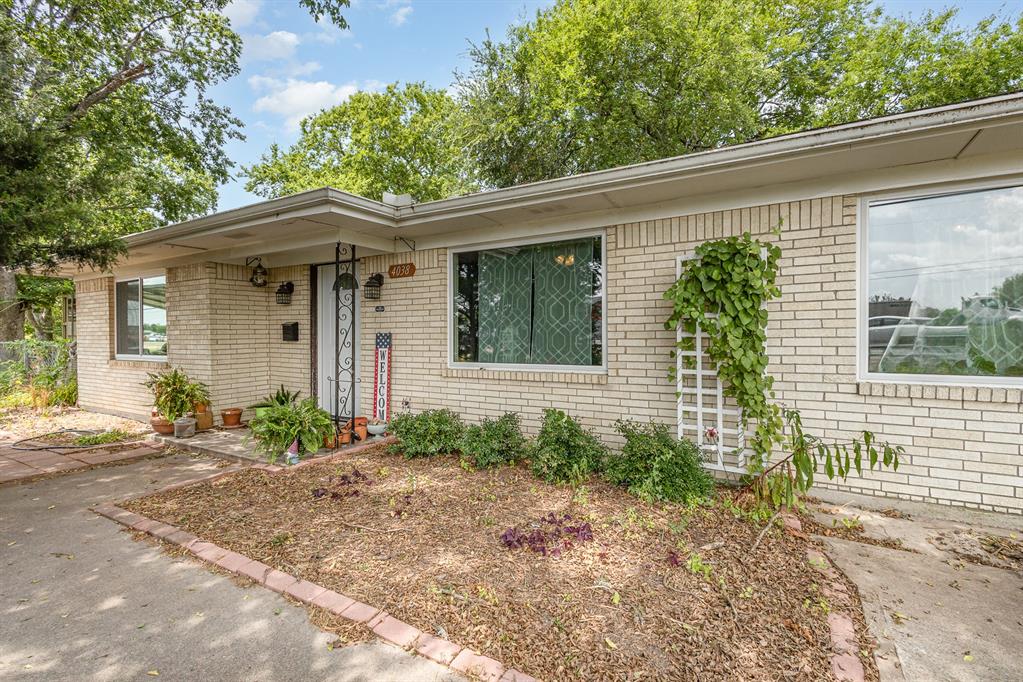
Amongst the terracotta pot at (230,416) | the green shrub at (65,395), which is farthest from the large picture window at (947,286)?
the green shrub at (65,395)

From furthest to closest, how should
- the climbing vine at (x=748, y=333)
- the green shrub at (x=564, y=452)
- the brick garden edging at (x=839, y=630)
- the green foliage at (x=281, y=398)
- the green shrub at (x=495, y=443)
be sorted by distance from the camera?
the green foliage at (x=281, y=398), the green shrub at (x=495, y=443), the green shrub at (x=564, y=452), the climbing vine at (x=748, y=333), the brick garden edging at (x=839, y=630)

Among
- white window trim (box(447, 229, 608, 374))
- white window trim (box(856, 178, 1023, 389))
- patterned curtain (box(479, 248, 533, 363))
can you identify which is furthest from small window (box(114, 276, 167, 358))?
white window trim (box(856, 178, 1023, 389))

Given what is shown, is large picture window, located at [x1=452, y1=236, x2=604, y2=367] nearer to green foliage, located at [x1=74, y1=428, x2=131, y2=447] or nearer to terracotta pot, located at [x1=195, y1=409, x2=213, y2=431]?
terracotta pot, located at [x1=195, y1=409, x2=213, y2=431]

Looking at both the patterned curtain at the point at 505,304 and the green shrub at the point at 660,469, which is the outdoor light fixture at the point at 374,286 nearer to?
the patterned curtain at the point at 505,304

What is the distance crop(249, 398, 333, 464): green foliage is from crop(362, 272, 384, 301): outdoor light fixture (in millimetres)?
1630

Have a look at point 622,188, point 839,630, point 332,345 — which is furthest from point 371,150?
point 839,630

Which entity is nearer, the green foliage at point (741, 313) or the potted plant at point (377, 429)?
the green foliage at point (741, 313)

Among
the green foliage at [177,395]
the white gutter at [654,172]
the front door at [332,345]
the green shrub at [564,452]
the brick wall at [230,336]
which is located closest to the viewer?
the white gutter at [654,172]

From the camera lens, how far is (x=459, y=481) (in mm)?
4184

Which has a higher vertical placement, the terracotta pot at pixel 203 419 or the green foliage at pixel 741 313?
the green foliage at pixel 741 313

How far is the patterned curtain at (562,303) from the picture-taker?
4.71 metres

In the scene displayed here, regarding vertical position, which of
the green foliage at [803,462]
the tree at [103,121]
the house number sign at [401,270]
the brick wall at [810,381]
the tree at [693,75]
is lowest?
the green foliage at [803,462]

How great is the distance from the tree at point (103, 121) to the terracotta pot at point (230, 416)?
2324 mm

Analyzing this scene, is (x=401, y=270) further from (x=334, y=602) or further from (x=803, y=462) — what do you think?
(x=803, y=462)
